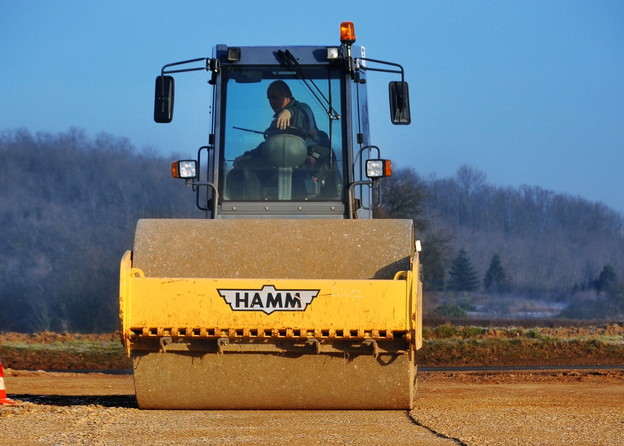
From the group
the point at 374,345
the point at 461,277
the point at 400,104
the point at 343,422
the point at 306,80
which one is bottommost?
the point at 343,422

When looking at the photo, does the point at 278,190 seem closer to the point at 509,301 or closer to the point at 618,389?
the point at 618,389

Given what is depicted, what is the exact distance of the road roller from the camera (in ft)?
27.0

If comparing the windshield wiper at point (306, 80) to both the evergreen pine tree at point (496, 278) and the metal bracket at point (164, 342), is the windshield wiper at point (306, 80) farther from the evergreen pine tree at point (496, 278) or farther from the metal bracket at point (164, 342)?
the evergreen pine tree at point (496, 278)

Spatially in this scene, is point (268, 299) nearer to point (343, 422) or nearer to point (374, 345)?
point (374, 345)

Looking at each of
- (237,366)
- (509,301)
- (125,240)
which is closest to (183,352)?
(237,366)

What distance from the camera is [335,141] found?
1048 centimetres

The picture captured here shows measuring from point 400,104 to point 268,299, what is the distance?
8.99ft

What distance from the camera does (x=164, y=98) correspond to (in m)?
10.4

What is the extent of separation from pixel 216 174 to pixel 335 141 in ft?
3.62

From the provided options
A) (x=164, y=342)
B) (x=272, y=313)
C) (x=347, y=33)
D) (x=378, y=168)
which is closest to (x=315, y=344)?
(x=272, y=313)

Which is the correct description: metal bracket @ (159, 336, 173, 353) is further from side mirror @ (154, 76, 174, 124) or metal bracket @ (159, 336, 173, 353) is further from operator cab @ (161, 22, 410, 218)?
side mirror @ (154, 76, 174, 124)

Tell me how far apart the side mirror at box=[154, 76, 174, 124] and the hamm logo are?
271 cm

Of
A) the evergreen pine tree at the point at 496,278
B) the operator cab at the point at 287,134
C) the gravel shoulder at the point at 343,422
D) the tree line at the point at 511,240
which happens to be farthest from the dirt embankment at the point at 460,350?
the evergreen pine tree at the point at 496,278

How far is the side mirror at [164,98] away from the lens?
10398 mm
